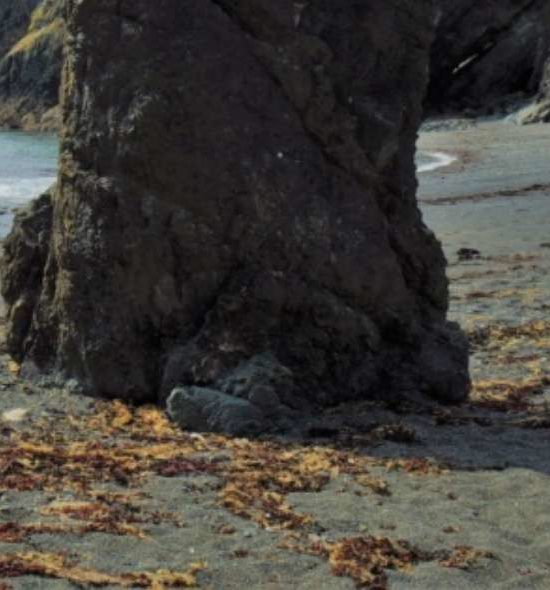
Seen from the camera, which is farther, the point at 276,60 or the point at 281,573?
the point at 276,60

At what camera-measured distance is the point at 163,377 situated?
7484mm

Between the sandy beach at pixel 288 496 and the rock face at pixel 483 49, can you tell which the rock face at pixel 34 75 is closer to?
the rock face at pixel 483 49

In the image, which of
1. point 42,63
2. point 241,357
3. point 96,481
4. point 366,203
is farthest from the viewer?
point 42,63

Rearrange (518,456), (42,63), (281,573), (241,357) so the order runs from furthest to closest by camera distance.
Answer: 1. (42,63)
2. (241,357)
3. (518,456)
4. (281,573)

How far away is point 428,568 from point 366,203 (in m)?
3.65

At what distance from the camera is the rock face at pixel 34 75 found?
90062 millimetres

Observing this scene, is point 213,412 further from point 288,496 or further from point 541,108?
point 541,108

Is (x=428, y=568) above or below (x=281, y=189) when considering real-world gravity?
below

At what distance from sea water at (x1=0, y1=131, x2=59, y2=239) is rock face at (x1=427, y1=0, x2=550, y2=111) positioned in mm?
20197

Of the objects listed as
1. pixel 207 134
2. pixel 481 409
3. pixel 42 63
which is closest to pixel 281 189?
pixel 207 134

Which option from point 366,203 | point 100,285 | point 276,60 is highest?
point 276,60

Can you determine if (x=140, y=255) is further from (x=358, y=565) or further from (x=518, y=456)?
(x=358, y=565)

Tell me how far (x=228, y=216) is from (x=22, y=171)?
3545 centimetres

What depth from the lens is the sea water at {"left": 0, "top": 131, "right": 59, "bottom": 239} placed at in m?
28.3
